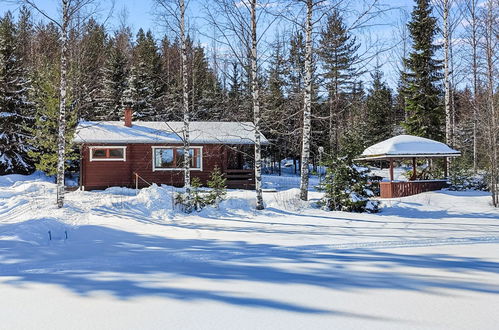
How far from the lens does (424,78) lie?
2364 centimetres

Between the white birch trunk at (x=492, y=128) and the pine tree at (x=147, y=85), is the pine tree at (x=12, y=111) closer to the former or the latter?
the pine tree at (x=147, y=85)

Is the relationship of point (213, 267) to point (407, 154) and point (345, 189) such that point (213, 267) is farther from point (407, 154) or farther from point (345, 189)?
point (407, 154)

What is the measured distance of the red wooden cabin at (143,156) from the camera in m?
19.1

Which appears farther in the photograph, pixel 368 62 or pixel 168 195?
pixel 168 195

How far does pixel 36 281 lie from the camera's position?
4.74 metres

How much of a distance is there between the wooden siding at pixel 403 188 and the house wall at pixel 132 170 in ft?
27.7

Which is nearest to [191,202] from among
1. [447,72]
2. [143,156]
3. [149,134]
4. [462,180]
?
[143,156]

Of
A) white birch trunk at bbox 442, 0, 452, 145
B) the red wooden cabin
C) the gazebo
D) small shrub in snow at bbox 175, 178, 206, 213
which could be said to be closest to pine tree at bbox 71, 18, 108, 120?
the red wooden cabin

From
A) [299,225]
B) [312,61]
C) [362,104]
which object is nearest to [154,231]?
[299,225]

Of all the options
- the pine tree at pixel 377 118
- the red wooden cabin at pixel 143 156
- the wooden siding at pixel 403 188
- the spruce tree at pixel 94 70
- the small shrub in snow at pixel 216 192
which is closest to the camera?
the small shrub in snow at pixel 216 192

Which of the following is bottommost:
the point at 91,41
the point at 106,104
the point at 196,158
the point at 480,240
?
the point at 480,240

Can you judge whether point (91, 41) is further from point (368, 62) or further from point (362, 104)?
point (368, 62)

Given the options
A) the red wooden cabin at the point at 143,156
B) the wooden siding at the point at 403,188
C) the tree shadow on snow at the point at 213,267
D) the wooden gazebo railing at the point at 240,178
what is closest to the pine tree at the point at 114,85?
the red wooden cabin at the point at 143,156

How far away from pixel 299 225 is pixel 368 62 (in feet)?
18.6
